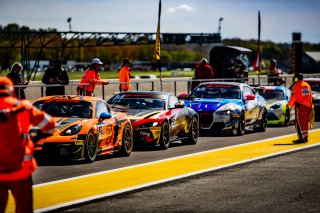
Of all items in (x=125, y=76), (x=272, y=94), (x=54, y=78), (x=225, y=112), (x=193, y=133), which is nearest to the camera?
(x=193, y=133)

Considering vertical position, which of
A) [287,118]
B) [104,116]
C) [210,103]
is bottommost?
[287,118]

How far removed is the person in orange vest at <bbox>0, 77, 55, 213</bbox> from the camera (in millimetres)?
7770

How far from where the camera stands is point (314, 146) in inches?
811

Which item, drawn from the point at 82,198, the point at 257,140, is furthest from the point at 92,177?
the point at 257,140

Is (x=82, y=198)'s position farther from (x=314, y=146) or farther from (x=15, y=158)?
(x=314, y=146)

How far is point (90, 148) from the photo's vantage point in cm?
1638

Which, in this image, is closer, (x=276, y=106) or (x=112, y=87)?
(x=276, y=106)

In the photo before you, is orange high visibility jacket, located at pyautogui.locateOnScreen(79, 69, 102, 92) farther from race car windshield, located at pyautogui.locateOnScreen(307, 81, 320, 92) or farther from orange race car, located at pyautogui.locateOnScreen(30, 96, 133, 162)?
race car windshield, located at pyautogui.locateOnScreen(307, 81, 320, 92)

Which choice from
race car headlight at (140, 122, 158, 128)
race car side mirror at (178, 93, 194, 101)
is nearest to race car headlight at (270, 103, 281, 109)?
race car side mirror at (178, 93, 194, 101)

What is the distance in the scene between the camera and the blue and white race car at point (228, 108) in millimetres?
24000

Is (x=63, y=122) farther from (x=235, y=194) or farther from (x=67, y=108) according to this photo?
(x=235, y=194)

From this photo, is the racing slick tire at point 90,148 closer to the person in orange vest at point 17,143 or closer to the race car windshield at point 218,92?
the person in orange vest at point 17,143

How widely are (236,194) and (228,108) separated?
39.4ft

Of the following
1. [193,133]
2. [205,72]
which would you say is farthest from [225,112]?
[205,72]
